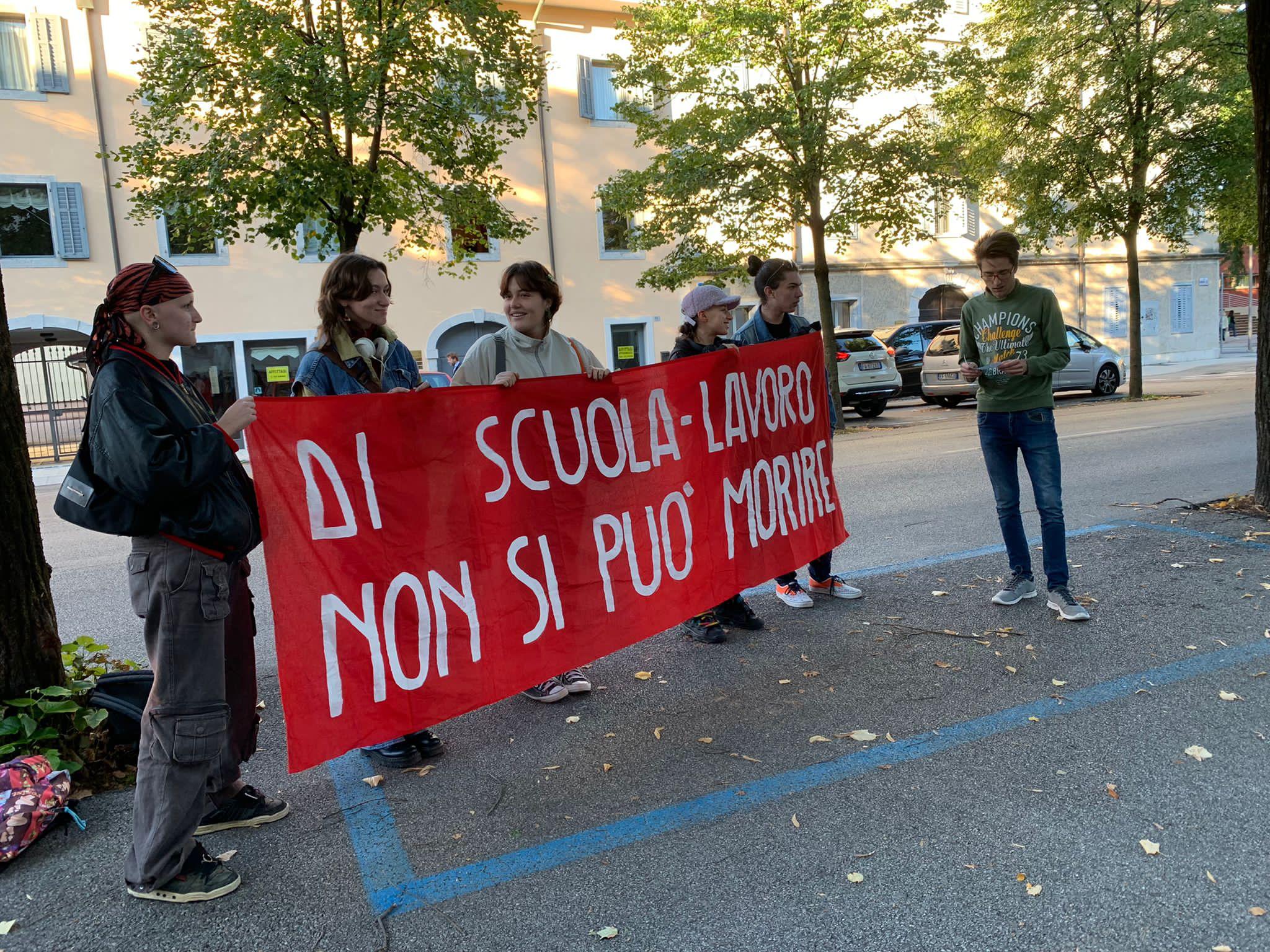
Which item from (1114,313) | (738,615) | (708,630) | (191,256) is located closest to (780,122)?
(738,615)

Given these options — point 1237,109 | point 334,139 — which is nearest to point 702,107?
point 334,139

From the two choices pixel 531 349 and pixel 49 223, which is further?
pixel 49 223

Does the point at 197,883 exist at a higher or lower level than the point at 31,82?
lower

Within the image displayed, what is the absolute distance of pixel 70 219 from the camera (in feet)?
66.0

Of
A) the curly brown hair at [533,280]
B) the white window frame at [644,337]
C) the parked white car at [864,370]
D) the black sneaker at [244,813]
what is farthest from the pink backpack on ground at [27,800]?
the white window frame at [644,337]

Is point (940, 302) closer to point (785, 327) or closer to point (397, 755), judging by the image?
point (785, 327)

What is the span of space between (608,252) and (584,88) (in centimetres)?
424

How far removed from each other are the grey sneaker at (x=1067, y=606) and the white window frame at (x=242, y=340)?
19.6 m

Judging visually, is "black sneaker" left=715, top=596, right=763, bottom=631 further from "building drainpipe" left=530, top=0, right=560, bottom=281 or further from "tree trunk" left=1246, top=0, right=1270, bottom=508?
"building drainpipe" left=530, top=0, right=560, bottom=281

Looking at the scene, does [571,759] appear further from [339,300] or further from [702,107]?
[702,107]

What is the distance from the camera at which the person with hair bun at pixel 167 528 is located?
2580 mm

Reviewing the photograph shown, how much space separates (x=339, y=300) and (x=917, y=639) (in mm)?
3172

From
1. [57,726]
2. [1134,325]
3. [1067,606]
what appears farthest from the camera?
[1134,325]

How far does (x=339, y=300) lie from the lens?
11.7 feet
